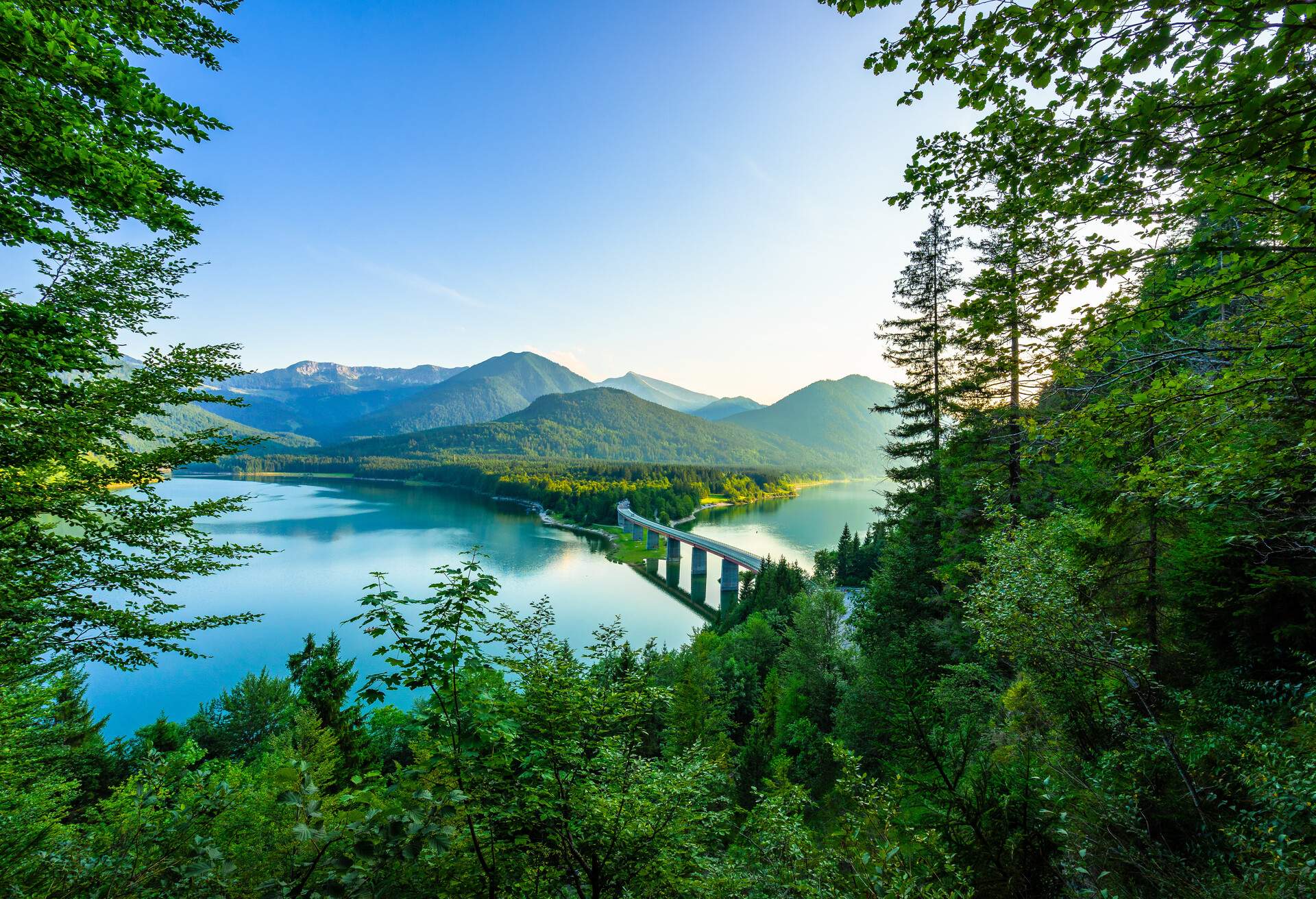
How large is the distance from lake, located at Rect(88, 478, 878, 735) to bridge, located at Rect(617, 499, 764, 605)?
6.74 feet

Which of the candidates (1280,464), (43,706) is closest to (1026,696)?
(1280,464)

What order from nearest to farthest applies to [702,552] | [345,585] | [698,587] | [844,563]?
[844,563]
[345,585]
[698,587]
[702,552]

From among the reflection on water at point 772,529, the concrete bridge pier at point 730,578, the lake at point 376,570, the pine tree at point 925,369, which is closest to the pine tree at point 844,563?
the reflection on water at point 772,529

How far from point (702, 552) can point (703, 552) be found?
2.11 ft

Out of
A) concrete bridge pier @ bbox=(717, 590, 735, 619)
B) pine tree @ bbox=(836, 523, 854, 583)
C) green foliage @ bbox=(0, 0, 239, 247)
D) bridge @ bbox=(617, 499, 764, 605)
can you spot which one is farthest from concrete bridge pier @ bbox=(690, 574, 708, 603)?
green foliage @ bbox=(0, 0, 239, 247)

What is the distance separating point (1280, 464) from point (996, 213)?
2.54 meters

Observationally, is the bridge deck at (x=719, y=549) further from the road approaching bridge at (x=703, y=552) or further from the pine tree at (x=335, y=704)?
the pine tree at (x=335, y=704)

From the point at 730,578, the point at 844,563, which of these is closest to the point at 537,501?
the point at 730,578

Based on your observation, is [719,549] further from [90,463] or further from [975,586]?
[90,463]

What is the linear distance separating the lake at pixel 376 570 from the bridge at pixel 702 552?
206 cm

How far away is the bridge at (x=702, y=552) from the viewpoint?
139 ft

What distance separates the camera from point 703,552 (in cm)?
5194

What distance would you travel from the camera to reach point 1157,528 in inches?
328

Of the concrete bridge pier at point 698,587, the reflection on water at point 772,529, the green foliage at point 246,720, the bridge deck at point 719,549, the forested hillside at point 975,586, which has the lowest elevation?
the concrete bridge pier at point 698,587
